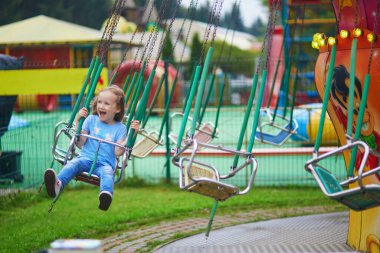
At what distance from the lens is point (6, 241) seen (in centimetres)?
826

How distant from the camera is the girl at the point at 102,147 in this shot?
21.1 feet

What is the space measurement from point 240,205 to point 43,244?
3.46 m

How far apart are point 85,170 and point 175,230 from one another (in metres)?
2.50

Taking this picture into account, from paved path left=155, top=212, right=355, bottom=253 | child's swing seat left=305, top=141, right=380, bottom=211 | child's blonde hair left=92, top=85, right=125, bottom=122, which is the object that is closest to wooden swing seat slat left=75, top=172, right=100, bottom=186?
child's blonde hair left=92, top=85, right=125, bottom=122

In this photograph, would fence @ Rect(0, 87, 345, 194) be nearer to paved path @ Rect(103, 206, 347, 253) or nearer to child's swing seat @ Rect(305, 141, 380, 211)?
paved path @ Rect(103, 206, 347, 253)

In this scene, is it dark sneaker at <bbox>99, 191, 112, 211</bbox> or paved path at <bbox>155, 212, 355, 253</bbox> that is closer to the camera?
dark sneaker at <bbox>99, 191, 112, 211</bbox>

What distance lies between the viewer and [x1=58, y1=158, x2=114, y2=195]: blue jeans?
651 centimetres

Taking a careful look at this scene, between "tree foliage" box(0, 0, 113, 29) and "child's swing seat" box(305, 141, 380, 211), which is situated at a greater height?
"tree foliage" box(0, 0, 113, 29)

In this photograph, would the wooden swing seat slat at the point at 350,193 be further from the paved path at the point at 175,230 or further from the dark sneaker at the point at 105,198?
the paved path at the point at 175,230

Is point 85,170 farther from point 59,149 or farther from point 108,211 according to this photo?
point 108,211

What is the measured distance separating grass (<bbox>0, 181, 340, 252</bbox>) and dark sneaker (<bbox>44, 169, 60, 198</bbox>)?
5.11ft

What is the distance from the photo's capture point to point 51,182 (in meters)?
6.38

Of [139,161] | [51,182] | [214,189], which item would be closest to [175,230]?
[51,182]

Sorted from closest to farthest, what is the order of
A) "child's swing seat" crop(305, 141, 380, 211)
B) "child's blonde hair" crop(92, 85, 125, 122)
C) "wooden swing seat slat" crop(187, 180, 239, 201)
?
"child's swing seat" crop(305, 141, 380, 211) < "wooden swing seat slat" crop(187, 180, 239, 201) < "child's blonde hair" crop(92, 85, 125, 122)
